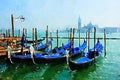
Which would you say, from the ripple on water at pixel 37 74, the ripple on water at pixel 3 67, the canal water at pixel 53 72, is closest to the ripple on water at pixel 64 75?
the canal water at pixel 53 72

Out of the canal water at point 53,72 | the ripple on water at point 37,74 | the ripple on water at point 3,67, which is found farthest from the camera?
the ripple on water at point 3,67

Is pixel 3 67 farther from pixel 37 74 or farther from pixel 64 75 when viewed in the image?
pixel 64 75

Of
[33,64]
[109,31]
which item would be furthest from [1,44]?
[109,31]

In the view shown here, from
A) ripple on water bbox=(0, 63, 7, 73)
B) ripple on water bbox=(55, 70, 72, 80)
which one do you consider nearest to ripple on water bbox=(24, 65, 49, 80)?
ripple on water bbox=(55, 70, 72, 80)

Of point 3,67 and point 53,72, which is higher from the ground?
point 3,67

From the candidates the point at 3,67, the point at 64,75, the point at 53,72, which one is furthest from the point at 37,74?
the point at 3,67

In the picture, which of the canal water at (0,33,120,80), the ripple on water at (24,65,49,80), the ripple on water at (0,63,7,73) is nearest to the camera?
the ripple on water at (24,65,49,80)

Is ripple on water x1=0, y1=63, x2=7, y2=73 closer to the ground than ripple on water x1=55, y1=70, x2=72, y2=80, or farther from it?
farther from it

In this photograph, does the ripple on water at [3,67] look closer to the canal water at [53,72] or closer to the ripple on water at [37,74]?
the canal water at [53,72]

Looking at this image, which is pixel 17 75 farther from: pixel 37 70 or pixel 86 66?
pixel 86 66

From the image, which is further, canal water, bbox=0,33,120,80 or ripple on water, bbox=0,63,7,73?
ripple on water, bbox=0,63,7,73

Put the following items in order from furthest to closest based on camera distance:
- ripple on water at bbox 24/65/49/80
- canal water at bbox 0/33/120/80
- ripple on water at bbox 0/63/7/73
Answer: ripple on water at bbox 0/63/7/73 → canal water at bbox 0/33/120/80 → ripple on water at bbox 24/65/49/80

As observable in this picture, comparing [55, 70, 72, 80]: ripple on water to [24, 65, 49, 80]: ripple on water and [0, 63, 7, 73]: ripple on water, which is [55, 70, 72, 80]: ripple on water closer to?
[24, 65, 49, 80]: ripple on water

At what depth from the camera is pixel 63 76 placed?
16.4m
